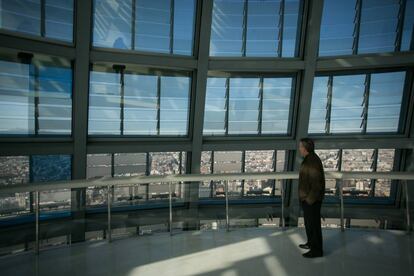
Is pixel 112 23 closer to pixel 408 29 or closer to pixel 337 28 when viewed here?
pixel 337 28

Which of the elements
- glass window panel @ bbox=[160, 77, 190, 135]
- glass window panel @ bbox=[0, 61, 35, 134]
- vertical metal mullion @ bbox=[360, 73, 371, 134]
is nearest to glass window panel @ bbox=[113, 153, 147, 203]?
glass window panel @ bbox=[160, 77, 190, 135]

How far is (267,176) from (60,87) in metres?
7.17

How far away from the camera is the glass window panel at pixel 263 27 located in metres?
11.1

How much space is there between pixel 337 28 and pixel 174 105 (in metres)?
5.78

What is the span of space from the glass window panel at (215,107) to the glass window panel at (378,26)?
182 inches

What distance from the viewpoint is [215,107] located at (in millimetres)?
12039

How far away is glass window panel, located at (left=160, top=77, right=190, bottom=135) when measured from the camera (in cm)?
1149

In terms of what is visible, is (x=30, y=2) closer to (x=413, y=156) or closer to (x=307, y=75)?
(x=307, y=75)

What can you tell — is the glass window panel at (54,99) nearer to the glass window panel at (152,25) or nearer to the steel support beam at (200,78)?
the glass window panel at (152,25)

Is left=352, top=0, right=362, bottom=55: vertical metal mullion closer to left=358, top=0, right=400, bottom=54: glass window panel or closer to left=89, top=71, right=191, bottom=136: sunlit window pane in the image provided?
left=358, top=0, right=400, bottom=54: glass window panel

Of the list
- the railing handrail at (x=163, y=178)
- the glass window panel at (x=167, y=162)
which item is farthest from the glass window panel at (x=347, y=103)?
the railing handrail at (x=163, y=178)

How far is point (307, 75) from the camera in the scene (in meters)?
11.2

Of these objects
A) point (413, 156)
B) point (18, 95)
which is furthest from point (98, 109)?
point (413, 156)

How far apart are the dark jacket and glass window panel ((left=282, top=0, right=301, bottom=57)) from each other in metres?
7.65
